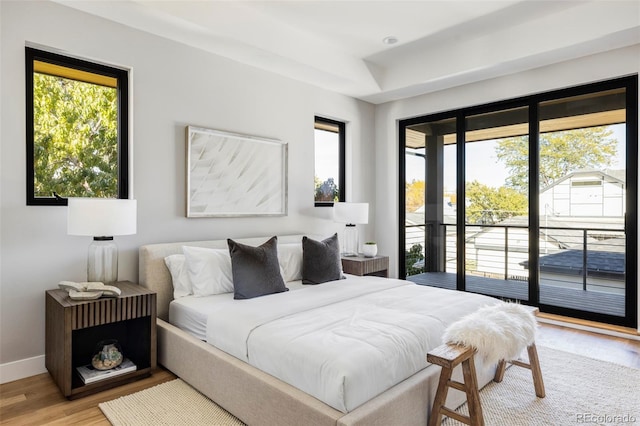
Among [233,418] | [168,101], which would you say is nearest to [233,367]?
[233,418]

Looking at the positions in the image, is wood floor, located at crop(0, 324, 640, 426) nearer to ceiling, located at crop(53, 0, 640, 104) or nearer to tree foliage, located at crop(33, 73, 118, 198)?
tree foliage, located at crop(33, 73, 118, 198)

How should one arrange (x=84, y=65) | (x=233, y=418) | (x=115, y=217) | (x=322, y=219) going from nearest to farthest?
(x=233, y=418), (x=115, y=217), (x=84, y=65), (x=322, y=219)

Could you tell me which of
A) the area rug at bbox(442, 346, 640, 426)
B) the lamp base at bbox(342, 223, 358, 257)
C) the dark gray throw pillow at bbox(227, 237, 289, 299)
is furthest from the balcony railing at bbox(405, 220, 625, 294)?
the dark gray throw pillow at bbox(227, 237, 289, 299)

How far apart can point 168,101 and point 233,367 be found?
2343 mm

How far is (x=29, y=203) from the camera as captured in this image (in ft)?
8.87

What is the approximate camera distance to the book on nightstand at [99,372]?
2.49 metres

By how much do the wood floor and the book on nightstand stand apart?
0.30ft

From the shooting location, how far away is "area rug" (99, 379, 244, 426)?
7.00 ft

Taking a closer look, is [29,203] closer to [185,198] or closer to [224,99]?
[185,198]

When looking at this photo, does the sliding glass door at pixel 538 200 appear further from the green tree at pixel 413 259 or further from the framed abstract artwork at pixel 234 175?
the framed abstract artwork at pixel 234 175

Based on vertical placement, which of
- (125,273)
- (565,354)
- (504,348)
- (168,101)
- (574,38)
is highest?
(574,38)

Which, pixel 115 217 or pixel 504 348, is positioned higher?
pixel 115 217

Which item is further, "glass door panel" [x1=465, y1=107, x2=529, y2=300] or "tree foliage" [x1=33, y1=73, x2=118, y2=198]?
"glass door panel" [x1=465, y1=107, x2=529, y2=300]

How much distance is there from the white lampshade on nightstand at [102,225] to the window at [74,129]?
436 mm
